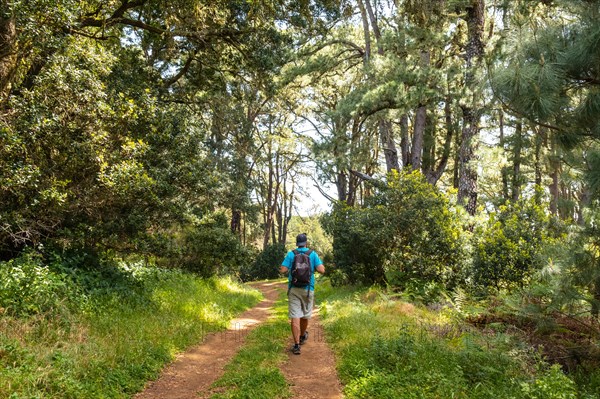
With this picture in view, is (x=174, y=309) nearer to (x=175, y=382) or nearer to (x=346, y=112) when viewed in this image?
(x=175, y=382)

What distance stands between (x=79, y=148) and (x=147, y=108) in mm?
2431

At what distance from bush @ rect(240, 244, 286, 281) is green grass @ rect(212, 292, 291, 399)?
24.6m

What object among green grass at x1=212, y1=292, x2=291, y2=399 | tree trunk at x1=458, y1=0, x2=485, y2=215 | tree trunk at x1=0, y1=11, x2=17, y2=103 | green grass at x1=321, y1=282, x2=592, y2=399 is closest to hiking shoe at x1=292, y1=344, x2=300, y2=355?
green grass at x1=212, y1=292, x2=291, y2=399

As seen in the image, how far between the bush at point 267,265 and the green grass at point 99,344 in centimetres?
2320

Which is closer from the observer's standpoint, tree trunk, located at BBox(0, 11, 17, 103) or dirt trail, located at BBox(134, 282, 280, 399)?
dirt trail, located at BBox(134, 282, 280, 399)

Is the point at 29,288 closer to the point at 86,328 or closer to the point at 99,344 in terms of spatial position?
the point at 86,328

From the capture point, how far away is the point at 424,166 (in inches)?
907

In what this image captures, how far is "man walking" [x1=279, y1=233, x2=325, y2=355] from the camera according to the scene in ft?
21.9

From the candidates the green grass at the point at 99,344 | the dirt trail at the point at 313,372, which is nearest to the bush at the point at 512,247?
the dirt trail at the point at 313,372

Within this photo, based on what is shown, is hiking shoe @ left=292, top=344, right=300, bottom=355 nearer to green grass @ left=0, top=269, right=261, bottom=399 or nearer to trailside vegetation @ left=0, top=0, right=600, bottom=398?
trailside vegetation @ left=0, top=0, right=600, bottom=398

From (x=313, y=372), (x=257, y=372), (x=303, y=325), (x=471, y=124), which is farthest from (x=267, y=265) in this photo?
(x=257, y=372)

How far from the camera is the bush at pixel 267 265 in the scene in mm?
32406

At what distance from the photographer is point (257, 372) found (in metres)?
5.33

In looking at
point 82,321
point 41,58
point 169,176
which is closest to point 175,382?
point 82,321
